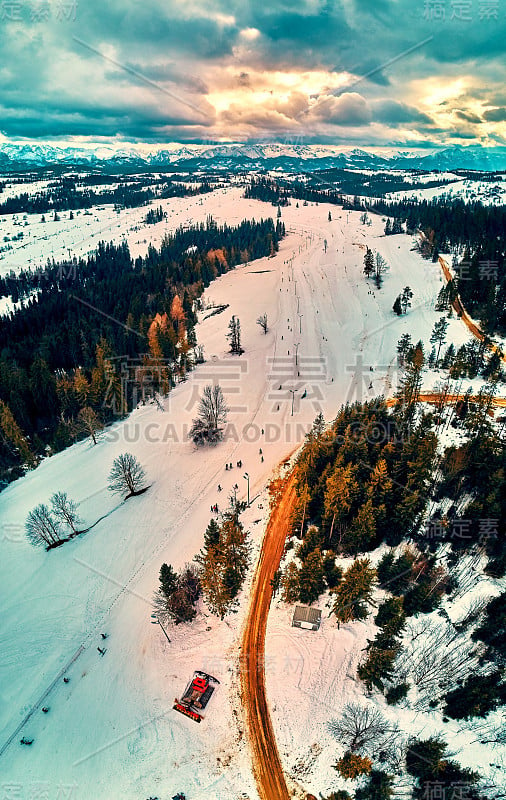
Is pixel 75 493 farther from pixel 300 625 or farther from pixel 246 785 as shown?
pixel 246 785

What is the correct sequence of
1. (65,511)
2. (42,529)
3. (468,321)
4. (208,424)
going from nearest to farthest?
(42,529), (65,511), (208,424), (468,321)

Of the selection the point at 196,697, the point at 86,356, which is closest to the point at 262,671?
the point at 196,697

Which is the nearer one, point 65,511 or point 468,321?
point 65,511

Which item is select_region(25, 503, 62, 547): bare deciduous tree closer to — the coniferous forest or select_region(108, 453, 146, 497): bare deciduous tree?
select_region(108, 453, 146, 497): bare deciduous tree

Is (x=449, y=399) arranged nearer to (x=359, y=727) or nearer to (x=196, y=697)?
(x=359, y=727)

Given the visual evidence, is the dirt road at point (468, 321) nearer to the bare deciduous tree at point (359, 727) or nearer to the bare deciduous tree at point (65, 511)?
the bare deciduous tree at point (359, 727)

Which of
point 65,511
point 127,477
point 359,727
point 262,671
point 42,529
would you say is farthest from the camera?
point 127,477

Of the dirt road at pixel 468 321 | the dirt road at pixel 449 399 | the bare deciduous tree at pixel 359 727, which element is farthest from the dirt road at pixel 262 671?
the dirt road at pixel 468 321

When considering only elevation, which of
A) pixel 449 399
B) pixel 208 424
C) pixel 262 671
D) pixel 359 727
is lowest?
pixel 262 671

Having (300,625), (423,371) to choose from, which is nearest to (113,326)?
(423,371)
